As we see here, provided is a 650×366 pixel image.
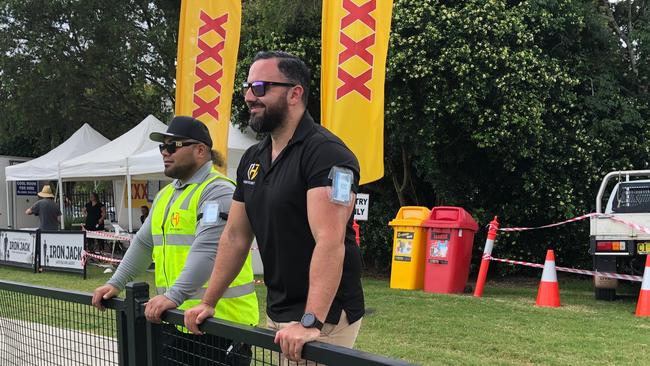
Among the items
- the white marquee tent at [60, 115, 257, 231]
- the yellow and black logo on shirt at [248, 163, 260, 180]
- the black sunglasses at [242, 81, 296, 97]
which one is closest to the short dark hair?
the black sunglasses at [242, 81, 296, 97]

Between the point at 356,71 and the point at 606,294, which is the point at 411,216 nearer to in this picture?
the point at 606,294

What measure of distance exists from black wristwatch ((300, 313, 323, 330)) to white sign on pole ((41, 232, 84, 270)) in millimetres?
11106

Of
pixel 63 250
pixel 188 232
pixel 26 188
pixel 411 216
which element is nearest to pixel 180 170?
pixel 188 232

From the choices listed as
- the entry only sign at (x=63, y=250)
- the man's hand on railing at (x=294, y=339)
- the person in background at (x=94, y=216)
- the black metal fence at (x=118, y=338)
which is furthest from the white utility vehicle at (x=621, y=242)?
the person in background at (x=94, y=216)

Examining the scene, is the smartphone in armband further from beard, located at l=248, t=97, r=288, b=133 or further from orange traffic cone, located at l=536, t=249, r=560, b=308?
orange traffic cone, located at l=536, t=249, r=560, b=308

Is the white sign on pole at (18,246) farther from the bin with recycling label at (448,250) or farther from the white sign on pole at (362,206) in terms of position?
the bin with recycling label at (448,250)

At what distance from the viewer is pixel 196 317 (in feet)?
7.85

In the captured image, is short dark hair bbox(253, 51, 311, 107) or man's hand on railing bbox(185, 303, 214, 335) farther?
short dark hair bbox(253, 51, 311, 107)

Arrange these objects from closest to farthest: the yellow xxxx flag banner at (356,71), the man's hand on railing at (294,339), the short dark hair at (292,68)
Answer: the man's hand on railing at (294,339), the short dark hair at (292,68), the yellow xxxx flag banner at (356,71)

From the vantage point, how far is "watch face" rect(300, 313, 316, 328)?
78.5 inches

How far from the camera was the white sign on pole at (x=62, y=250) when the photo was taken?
12.3m

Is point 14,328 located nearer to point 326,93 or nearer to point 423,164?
point 326,93

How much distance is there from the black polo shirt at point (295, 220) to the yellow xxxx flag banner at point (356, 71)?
5007 mm

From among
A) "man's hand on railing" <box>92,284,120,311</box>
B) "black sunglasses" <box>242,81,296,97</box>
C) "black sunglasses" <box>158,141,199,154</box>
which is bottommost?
"man's hand on railing" <box>92,284,120,311</box>
